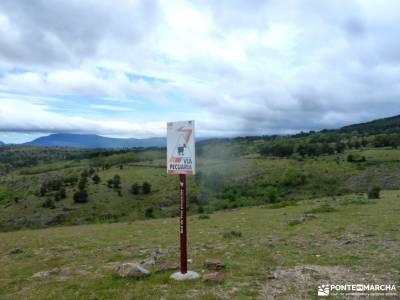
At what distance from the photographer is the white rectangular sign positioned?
26.5 feet

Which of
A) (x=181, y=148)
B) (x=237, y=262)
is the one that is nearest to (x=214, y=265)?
(x=237, y=262)

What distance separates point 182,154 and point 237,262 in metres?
3.34

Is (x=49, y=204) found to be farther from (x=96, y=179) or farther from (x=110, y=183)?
(x=96, y=179)

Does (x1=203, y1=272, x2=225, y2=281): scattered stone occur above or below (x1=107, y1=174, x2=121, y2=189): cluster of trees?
above

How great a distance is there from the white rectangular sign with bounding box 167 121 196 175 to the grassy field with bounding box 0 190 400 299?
2.40 meters

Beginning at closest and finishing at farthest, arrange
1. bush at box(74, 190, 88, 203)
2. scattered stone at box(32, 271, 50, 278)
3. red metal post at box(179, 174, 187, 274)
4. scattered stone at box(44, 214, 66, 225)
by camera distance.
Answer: red metal post at box(179, 174, 187, 274) < scattered stone at box(32, 271, 50, 278) < scattered stone at box(44, 214, 66, 225) < bush at box(74, 190, 88, 203)

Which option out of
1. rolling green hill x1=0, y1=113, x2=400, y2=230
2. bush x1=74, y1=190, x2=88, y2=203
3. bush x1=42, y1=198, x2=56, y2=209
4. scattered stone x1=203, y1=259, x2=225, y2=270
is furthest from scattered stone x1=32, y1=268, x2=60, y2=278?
bush x1=74, y1=190, x2=88, y2=203

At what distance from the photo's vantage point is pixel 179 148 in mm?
8234

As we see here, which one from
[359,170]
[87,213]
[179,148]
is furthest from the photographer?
[359,170]

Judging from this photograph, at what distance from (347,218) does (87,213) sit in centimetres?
4430

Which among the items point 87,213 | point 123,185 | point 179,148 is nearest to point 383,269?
point 179,148

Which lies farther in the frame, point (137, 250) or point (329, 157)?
point (329, 157)

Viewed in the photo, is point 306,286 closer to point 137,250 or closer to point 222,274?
point 222,274

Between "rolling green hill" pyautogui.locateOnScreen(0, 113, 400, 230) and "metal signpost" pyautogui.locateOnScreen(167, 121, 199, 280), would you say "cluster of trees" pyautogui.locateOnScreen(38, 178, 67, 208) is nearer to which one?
"rolling green hill" pyautogui.locateOnScreen(0, 113, 400, 230)
